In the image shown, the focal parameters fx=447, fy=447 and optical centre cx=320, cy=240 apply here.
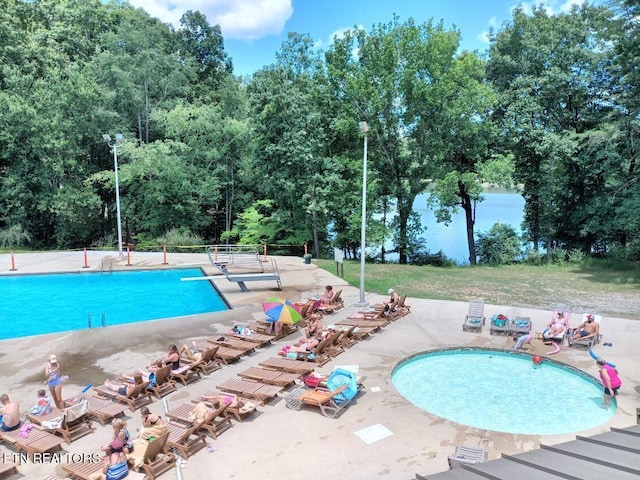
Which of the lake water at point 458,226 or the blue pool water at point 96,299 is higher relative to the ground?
the lake water at point 458,226

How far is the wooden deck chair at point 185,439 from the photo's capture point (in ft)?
24.9

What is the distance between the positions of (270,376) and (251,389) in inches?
30.1

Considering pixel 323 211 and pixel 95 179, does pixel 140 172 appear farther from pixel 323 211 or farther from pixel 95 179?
pixel 323 211

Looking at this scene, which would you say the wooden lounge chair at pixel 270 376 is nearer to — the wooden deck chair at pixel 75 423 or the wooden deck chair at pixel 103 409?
the wooden deck chair at pixel 103 409

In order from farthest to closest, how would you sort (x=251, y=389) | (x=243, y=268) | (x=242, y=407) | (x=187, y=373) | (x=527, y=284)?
1. (x=243, y=268)
2. (x=527, y=284)
3. (x=187, y=373)
4. (x=251, y=389)
5. (x=242, y=407)

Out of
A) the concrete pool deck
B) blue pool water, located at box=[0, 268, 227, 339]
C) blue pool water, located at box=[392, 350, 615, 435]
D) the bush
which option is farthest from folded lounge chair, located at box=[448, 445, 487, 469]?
the bush

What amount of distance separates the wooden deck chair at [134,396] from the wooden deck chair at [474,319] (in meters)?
9.59

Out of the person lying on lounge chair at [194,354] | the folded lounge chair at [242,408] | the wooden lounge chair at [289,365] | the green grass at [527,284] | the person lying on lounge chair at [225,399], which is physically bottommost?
the folded lounge chair at [242,408]

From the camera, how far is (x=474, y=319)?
14.6 m

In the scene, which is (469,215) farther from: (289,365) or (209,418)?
(209,418)

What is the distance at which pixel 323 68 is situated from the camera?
98.6 feet

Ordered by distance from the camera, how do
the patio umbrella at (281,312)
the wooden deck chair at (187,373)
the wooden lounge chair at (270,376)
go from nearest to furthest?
the wooden lounge chair at (270,376), the wooden deck chair at (187,373), the patio umbrella at (281,312)

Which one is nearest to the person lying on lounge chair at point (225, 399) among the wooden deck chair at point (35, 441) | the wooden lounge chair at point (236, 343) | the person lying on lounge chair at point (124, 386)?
the person lying on lounge chair at point (124, 386)

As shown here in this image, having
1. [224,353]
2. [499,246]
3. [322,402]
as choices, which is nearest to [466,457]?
[322,402]
